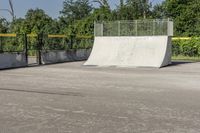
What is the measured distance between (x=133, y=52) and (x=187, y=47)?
34.6 feet

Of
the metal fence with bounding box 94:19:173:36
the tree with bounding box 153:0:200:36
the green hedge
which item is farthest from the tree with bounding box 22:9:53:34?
the metal fence with bounding box 94:19:173:36

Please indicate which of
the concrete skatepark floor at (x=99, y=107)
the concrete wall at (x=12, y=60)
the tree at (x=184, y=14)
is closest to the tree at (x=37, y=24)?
the tree at (x=184, y=14)

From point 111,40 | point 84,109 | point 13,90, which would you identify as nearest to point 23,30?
point 111,40

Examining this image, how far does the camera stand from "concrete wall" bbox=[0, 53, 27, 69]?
909 inches

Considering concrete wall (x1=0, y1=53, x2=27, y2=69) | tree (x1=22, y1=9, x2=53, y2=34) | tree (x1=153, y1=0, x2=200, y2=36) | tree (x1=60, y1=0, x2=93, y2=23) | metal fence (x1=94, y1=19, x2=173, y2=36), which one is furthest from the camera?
tree (x1=60, y1=0, x2=93, y2=23)

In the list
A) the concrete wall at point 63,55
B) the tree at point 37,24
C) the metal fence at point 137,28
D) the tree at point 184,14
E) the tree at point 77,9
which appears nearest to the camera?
the metal fence at point 137,28

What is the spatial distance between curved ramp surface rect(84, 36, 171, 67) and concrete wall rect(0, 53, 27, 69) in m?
3.95

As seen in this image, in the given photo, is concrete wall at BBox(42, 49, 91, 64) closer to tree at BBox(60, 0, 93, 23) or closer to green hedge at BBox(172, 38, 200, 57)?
green hedge at BBox(172, 38, 200, 57)

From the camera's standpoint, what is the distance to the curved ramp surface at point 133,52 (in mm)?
25000

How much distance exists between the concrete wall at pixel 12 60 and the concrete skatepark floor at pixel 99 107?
7.79m

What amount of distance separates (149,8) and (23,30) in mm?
15885

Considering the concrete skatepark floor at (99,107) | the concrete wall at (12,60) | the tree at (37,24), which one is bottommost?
the concrete skatepark floor at (99,107)

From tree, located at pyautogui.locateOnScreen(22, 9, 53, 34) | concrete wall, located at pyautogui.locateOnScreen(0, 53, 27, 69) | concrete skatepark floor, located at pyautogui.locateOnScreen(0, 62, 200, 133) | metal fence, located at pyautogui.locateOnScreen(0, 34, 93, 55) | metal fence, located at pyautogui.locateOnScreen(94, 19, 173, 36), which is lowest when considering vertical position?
concrete skatepark floor, located at pyautogui.locateOnScreen(0, 62, 200, 133)

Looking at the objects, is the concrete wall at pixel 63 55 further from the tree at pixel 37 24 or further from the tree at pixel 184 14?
the tree at pixel 37 24
